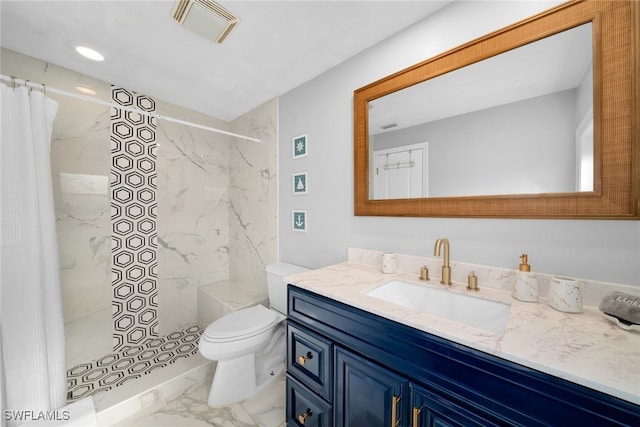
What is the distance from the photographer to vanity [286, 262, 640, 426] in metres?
0.51

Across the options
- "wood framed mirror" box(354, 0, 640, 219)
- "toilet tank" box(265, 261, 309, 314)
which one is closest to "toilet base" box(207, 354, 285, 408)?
"toilet tank" box(265, 261, 309, 314)

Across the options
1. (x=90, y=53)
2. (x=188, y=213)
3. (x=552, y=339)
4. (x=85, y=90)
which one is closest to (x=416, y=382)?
(x=552, y=339)

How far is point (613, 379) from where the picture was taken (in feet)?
1.59

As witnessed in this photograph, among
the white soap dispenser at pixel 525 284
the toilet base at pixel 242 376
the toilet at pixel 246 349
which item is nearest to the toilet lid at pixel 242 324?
the toilet at pixel 246 349

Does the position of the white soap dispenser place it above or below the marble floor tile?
above

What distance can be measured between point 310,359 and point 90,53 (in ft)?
7.54

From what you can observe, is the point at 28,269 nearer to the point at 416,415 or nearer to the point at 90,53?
the point at 90,53

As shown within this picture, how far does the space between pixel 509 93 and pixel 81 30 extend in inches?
89.2

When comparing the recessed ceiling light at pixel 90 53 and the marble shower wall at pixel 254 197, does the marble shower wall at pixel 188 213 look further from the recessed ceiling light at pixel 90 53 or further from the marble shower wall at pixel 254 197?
the recessed ceiling light at pixel 90 53

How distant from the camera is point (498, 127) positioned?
1.01m

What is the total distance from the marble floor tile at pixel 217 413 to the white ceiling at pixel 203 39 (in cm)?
227

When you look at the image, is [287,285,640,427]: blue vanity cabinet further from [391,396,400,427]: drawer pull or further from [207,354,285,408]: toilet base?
[207,354,285,408]: toilet base

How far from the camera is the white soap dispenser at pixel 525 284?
88cm

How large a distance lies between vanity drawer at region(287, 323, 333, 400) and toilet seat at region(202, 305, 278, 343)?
41cm
